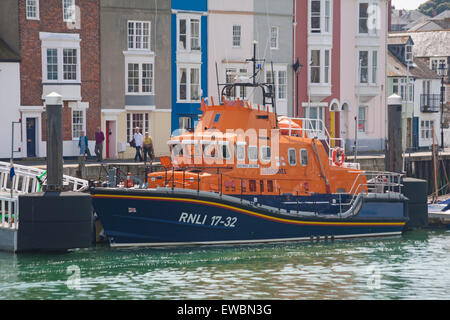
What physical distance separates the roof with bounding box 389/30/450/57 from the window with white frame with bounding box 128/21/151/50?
2705cm

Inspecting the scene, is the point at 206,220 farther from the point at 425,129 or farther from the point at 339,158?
the point at 425,129

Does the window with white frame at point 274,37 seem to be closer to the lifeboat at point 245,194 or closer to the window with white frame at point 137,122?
the window with white frame at point 137,122

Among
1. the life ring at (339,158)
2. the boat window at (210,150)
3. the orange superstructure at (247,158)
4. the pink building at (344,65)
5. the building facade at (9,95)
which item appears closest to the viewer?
the orange superstructure at (247,158)

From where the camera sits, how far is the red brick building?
1596 inches

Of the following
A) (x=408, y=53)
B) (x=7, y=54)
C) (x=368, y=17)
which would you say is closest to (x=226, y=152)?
(x=7, y=54)

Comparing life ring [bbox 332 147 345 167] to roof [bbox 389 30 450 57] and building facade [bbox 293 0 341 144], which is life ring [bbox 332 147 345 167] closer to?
building facade [bbox 293 0 341 144]

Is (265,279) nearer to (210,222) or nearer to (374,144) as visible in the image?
(210,222)

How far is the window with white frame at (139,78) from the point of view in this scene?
43938mm

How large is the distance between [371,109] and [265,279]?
33424 mm

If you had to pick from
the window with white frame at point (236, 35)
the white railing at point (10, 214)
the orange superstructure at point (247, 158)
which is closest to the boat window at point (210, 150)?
the orange superstructure at point (247, 158)

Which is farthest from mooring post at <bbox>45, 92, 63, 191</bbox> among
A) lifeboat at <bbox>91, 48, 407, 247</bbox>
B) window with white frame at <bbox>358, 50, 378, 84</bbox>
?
window with white frame at <bbox>358, 50, 378, 84</bbox>

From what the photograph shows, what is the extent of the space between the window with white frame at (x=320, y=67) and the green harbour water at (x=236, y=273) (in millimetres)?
24032
